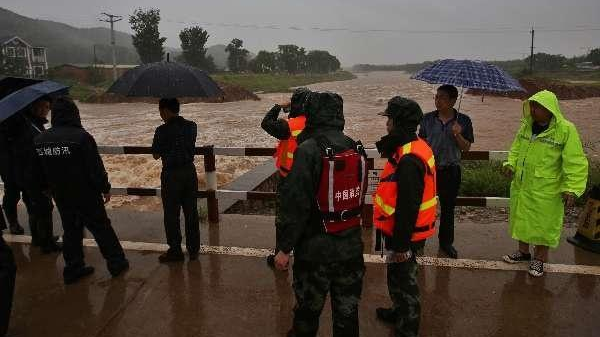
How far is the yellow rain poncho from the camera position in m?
3.45

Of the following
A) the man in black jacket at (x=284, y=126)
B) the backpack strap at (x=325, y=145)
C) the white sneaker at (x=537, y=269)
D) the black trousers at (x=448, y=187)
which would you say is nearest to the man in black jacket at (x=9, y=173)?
the man in black jacket at (x=284, y=126)

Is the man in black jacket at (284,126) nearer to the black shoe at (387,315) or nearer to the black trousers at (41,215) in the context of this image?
the black shoe at (387,315)

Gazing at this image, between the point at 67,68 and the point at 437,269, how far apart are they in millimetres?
75751

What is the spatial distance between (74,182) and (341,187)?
95.0 inches

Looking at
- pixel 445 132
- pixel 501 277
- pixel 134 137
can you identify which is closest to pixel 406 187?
pixel 445 132

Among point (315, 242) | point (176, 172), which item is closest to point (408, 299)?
point (315, 242)

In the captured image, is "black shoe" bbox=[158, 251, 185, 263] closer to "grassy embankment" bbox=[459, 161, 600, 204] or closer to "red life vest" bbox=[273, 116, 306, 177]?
"red life vest" bbox=[273, 116, 306, 177]

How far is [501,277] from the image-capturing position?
3902 mm

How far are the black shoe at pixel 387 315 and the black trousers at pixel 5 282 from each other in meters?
2.51

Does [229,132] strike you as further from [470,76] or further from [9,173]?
[470,76]

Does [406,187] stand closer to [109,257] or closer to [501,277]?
[501,277]

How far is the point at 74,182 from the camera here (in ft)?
11.8

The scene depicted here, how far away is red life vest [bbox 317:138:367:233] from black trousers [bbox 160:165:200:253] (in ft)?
6.59

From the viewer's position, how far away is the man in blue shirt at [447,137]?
Result: 12.7 ft
